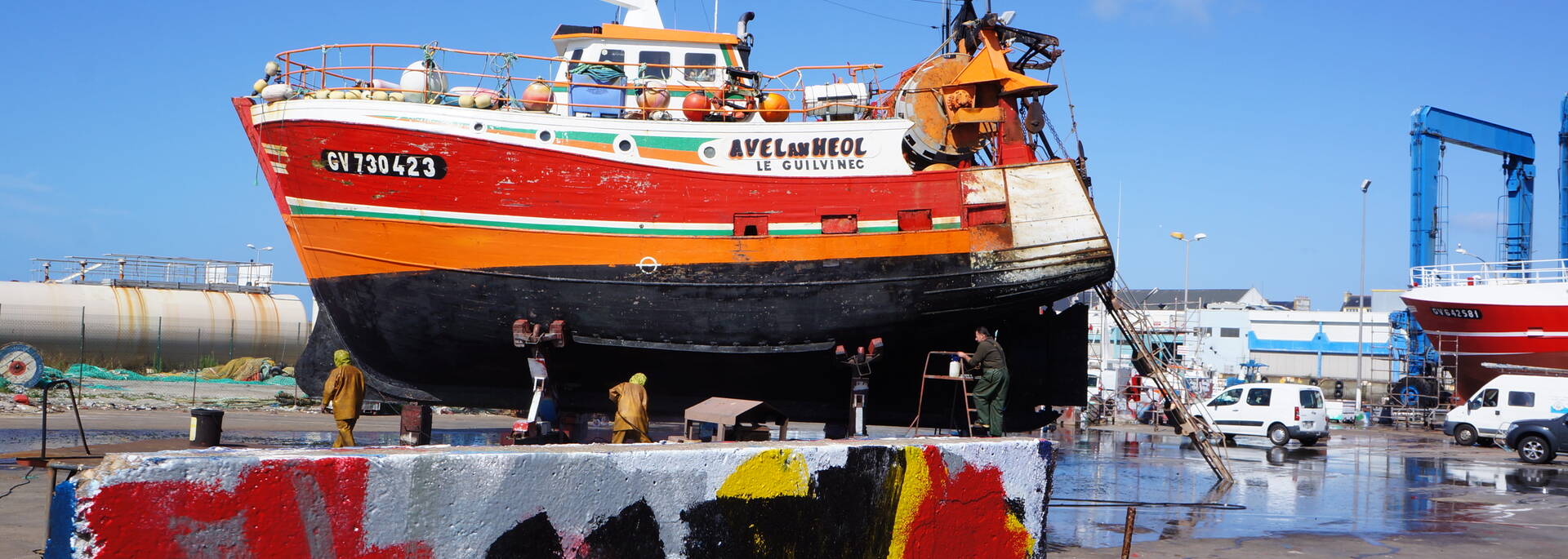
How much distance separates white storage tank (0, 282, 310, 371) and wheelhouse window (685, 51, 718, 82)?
24436mm

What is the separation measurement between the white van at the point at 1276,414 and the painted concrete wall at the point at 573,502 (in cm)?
2123

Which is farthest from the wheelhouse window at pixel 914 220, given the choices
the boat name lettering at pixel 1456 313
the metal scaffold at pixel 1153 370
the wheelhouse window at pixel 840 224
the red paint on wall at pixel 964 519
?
the boat name lettering at pixel 1456 313

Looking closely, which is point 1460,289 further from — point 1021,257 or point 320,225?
point 320,225

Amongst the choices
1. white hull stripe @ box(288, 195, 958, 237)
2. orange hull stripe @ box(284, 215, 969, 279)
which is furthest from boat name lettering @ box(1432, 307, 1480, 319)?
white hull stripe @ box(288, 195, 958, 237)

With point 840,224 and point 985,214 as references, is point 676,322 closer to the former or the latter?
point 840,224

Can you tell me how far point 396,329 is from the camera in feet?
49.4

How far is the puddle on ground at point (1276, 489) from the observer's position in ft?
40.2

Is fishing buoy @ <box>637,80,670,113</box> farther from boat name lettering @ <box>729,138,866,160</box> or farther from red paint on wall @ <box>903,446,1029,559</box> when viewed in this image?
red paint on wall @ <box>903,446,1029,559</box>

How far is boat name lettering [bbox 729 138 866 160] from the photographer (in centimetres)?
1447

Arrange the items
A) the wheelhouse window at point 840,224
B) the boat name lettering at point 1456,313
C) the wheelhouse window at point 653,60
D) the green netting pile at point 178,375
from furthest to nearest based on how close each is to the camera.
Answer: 1. the boat name lettering at point 1456,313
2. the green netting pile at point 178,375
3. the wheelhouse window at point 653,60
4. the wheelhouse window at point 840,224

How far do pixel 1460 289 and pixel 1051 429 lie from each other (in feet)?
51.9

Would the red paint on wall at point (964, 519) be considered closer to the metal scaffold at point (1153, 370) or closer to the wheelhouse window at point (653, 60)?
the metal scaffold at point (1153, 370)

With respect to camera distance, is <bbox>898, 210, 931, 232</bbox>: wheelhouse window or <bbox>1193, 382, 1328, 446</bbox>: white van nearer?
<bbox>898, 210, 931, 232</bbox>: wheelhouse window

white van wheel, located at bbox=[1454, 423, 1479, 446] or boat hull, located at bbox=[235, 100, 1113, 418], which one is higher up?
boat hull, located at bbox=[235, 100, 1113, 418]
